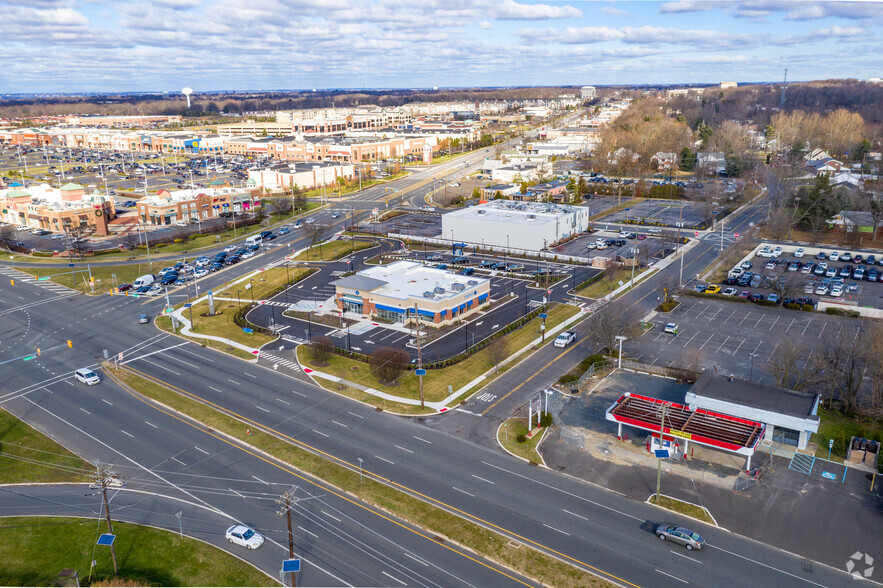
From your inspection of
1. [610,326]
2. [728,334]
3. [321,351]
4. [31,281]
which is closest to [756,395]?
[610,326]

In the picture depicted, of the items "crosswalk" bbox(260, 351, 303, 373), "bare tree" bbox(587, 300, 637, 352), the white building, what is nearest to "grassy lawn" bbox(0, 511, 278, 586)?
"crosswalk" bbox(260, 351, 303, 373)

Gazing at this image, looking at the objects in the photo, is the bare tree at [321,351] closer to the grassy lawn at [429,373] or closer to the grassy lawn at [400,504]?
the grassy lawn at [429,373]

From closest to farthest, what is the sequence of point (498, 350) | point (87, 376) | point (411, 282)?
point (87, 376)
point (498, 350)
point (411, 282)

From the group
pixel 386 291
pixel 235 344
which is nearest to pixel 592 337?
pixel 386 291

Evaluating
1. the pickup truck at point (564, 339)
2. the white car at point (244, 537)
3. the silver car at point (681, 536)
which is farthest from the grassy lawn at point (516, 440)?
the white car at point (244, 537)

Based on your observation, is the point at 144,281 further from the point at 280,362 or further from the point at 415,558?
the point at 415,558

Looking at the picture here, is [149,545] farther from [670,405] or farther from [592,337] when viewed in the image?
[592,337]
